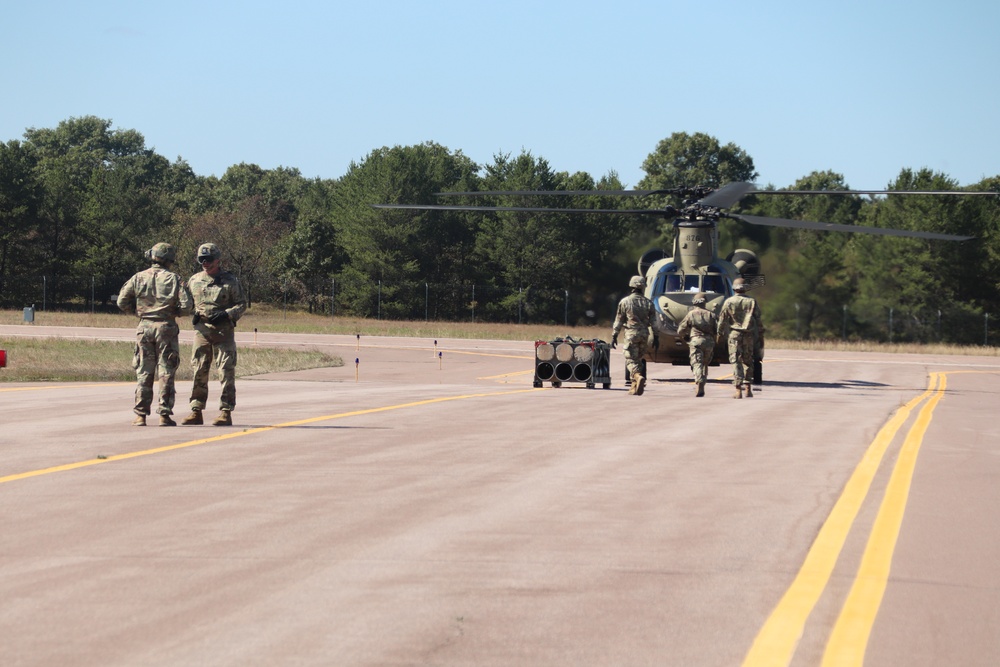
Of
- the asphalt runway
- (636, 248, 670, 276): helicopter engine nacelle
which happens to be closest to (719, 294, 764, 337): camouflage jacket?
(636, 248, 670, 276): helicopter engine nacelle

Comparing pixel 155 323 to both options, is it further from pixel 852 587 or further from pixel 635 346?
pixel 635 346

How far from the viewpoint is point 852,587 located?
6.75m

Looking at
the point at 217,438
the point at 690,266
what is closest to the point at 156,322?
the point at 217,438

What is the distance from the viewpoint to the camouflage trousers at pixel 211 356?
1419cm

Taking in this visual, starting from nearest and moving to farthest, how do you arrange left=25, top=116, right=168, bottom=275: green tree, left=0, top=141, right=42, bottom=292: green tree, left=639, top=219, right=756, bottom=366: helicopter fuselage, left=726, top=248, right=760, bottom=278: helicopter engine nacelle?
left=639, top=219, right=756, bottom=366: helicopter fuselage, left=726, top=248, right=760, bottom=278: helicopter engine nacelle, left=0, top=141, right=42, bottom=292: green tree, left=25, top=116, right=168, bottom=275: green tree

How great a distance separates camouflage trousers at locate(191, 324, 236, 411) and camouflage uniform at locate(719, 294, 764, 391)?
10.8 metres

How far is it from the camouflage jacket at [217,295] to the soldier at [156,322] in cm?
22

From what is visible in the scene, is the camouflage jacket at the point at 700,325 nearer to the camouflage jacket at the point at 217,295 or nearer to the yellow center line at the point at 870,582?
the camouflage jacket at the point at 217,295

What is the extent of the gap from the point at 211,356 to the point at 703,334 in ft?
37.7

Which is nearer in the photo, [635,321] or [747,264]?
[635,321]

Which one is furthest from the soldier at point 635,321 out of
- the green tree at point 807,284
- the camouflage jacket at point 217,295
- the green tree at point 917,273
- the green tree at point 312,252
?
the green tree at point 312,252

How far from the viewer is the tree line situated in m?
71.4

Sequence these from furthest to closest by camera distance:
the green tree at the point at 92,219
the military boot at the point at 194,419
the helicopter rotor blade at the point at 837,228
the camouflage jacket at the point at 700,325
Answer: the green tree at the point at 92,219
the helicopter rotor blade at the point at 837,228
the camouflage jacket at the point at 700,325
the military boot at the point at 194,419

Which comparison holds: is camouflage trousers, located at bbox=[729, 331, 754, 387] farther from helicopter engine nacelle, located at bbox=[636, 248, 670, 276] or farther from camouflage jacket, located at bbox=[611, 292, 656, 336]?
helicopter engine nacelle, located at bbox=[636, 248, 670, 276]
